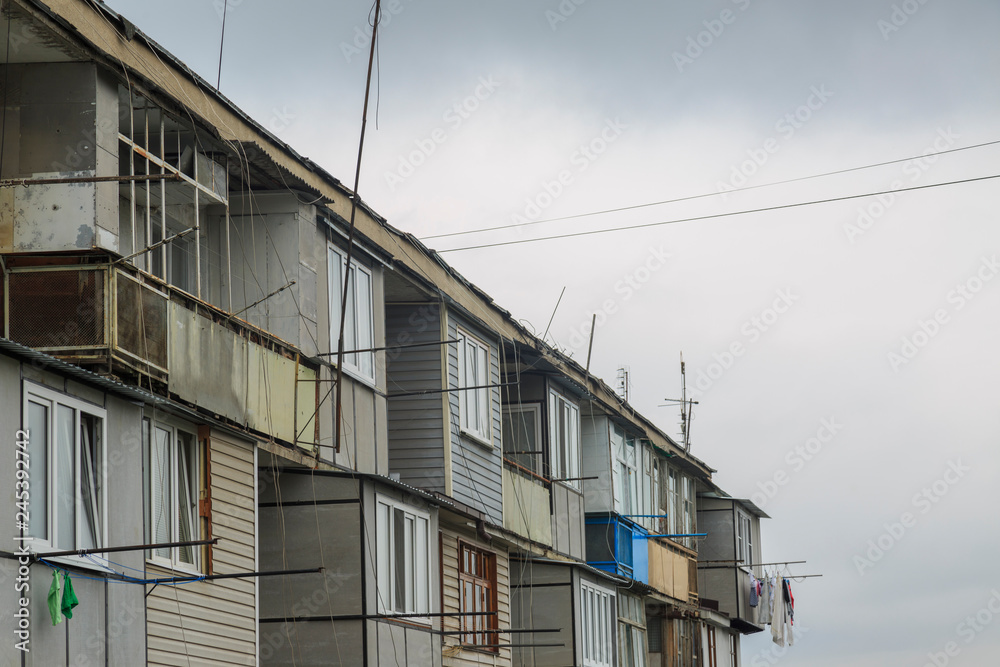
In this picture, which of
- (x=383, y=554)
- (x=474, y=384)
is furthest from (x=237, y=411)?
(x=474, y=384)

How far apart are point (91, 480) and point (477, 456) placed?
12157 mm

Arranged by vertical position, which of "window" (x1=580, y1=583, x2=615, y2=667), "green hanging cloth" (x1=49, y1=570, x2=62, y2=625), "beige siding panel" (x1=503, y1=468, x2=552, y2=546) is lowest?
"window" (x1=580, y1=583, x2=615, y2=667)

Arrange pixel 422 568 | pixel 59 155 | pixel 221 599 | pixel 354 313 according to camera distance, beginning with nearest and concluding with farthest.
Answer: pixel 59 155 < pixel 221 599 < pixel 354 313 < pixel 422 568

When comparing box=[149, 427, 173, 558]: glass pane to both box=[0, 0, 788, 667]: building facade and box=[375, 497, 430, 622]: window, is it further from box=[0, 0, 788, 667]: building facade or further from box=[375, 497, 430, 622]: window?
box=[375, 497, 430, 622]: window

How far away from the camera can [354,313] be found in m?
20.8

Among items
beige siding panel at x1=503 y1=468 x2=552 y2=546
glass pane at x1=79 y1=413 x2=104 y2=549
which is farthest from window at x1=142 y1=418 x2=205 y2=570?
beige siding panel at x1=503 y1=468 x2=552 y2=546

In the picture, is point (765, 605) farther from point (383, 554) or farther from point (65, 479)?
point (65, 479)

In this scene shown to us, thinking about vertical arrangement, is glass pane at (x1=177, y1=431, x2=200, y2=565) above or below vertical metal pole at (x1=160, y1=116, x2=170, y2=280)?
below

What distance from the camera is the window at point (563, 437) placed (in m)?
29.8

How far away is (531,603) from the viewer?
28.7 meters

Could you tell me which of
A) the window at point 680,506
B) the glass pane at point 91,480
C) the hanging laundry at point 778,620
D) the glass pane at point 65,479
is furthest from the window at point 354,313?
the hanging laundry at point 778,620

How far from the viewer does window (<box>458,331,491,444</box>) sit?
24812 mm

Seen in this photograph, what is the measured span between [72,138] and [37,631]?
4.92 metres

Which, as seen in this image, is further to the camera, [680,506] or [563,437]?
[680,506]
